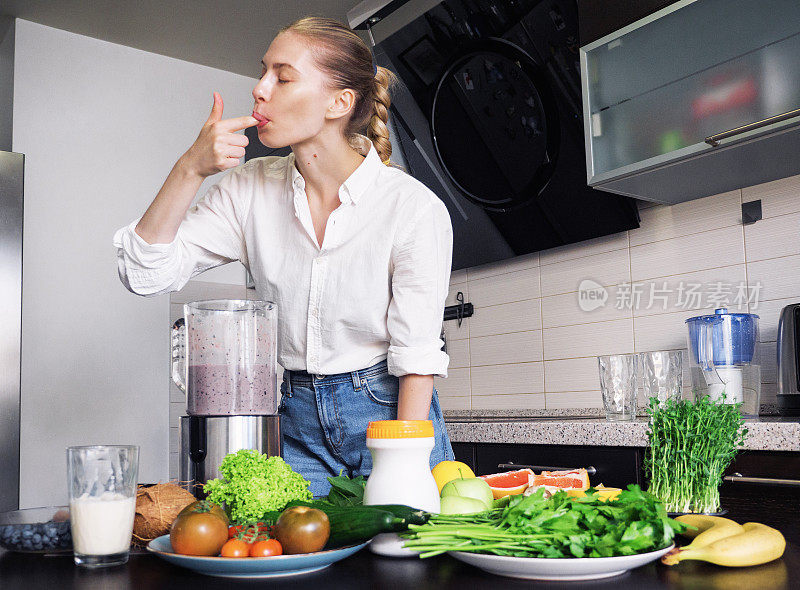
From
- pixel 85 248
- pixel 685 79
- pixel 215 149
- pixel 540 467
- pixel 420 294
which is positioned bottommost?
pixel 540 467

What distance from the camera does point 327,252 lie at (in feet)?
4.18

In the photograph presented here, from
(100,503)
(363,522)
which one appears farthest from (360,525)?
(100,503)

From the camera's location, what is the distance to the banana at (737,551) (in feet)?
1.94

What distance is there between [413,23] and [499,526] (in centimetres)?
213

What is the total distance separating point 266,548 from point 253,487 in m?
0.10

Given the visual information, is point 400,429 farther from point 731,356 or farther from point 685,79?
point 685,79

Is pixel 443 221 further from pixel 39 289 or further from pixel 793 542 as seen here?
pixel 39 289

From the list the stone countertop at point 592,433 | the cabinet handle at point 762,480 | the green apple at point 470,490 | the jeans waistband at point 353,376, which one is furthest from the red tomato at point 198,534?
the cabinet handle at point 762,480

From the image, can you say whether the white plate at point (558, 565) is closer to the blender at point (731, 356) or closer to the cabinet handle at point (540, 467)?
the cabinet handle at point (540, 467)

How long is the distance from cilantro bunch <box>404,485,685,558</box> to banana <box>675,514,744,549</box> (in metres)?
0.02

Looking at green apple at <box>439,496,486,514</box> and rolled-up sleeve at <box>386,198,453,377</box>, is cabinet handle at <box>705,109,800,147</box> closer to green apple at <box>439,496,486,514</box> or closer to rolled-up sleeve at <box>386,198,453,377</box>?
rolled-up sleeve at <box>386,198,453,377</box>

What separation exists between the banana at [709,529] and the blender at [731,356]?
1.26m

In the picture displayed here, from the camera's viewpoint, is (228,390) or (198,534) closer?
(198,534)

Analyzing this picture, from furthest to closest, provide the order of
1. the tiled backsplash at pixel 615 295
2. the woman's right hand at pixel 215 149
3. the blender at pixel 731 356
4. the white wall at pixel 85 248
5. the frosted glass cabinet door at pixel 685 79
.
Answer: the white wall at pixel 85 248 < the tiled backsplash at pixel 615 295 < the blender at pixel 731 356 < the frosted glass cabinet door at pixel 685 79 < the woman's right hand at pixel 215 149
